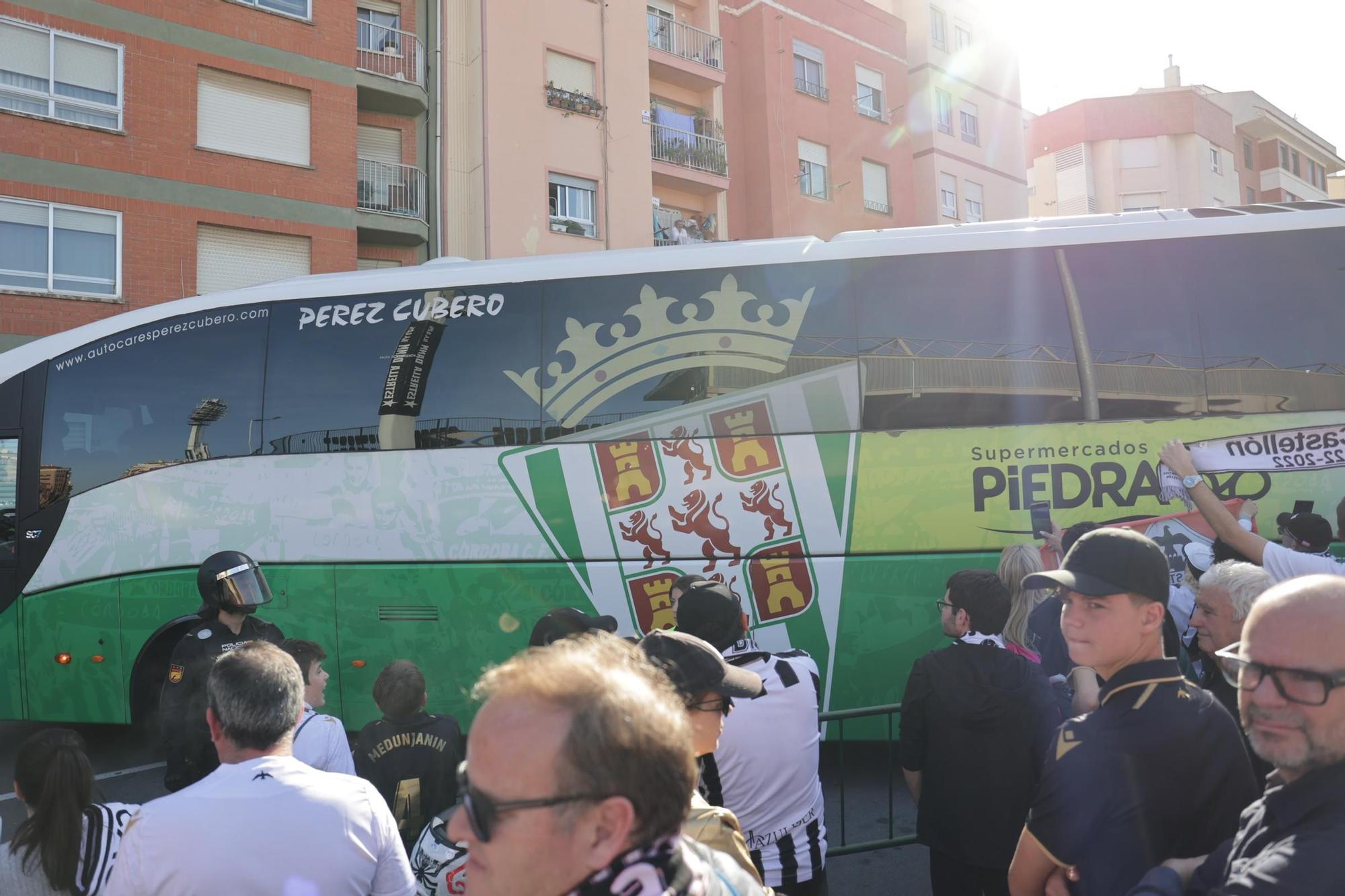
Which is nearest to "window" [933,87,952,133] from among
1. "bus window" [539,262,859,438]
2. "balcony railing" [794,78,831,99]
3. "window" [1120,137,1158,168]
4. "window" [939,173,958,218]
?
"window" [939,173,958,218]

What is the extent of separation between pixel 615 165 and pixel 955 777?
21.3 meters

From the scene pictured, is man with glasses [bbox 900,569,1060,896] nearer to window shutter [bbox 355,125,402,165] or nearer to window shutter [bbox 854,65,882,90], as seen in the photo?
window shutter [bbox 355,125,402,165]

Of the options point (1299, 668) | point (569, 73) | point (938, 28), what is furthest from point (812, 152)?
point (1299, 668)

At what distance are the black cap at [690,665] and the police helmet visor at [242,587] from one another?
2989 mm

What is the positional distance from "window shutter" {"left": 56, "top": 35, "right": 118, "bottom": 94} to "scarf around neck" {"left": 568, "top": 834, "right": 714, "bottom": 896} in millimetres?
19861

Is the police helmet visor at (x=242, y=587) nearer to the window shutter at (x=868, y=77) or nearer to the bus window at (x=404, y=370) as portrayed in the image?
the bus window at (x=404, y=370)

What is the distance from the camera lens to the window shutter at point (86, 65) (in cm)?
1647

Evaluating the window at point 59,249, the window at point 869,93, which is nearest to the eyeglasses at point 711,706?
the window at point 59,249

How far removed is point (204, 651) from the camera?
441 cm

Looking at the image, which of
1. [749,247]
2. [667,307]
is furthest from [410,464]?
[749,247]

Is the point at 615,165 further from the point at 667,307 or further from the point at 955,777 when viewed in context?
the point at 955,777

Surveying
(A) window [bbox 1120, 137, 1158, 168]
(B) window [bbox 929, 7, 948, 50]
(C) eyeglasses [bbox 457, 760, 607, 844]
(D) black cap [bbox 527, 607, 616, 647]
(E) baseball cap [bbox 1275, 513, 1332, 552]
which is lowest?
(D) black cap [bbox 527, 607, 616, 647]

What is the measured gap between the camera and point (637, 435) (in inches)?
260

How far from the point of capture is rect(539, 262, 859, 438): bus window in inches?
257
